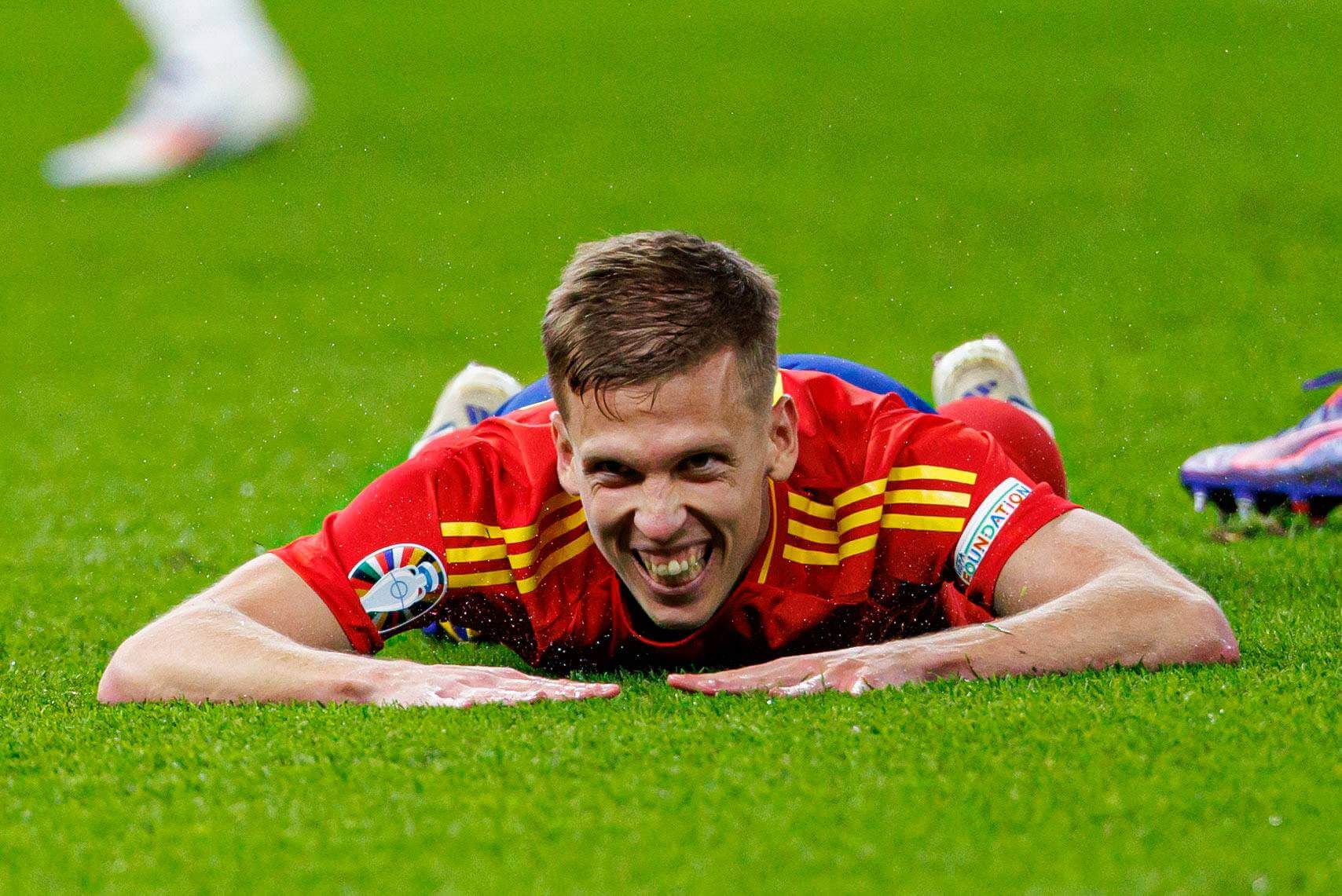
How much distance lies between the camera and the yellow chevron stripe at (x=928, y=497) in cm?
401

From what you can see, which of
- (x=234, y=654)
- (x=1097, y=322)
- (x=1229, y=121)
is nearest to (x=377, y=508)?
(x=234, y=654)

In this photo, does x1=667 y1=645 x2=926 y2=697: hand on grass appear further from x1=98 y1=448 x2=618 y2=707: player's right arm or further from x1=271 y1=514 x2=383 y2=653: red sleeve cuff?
x1=271 y1=514 x2=383 y2=653: red sleeve cuff

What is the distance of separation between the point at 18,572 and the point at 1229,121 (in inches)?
498

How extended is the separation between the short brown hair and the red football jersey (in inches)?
15.2

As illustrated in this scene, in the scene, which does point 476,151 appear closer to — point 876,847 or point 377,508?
point 377,508

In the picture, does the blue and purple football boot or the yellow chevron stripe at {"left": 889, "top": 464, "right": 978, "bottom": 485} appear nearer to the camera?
the yellow chevron stripe at {"left": 889, "top": 464, "right": 978, "bottom": 485}

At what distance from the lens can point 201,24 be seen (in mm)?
15055

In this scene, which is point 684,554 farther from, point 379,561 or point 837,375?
point 837,375

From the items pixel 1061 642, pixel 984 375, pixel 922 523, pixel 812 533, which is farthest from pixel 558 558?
pixel 984 375

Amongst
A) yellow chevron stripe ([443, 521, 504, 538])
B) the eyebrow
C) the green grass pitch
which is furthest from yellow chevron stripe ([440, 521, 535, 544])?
the green grass pitch

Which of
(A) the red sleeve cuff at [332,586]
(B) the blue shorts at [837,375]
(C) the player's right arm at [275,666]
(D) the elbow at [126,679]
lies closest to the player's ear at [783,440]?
(C) the player's right arm at [275,666]

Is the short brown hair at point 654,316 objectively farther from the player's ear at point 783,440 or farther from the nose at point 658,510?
the nose at point 658,510

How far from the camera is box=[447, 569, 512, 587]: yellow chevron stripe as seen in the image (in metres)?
4.05

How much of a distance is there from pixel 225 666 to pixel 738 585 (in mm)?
1153
